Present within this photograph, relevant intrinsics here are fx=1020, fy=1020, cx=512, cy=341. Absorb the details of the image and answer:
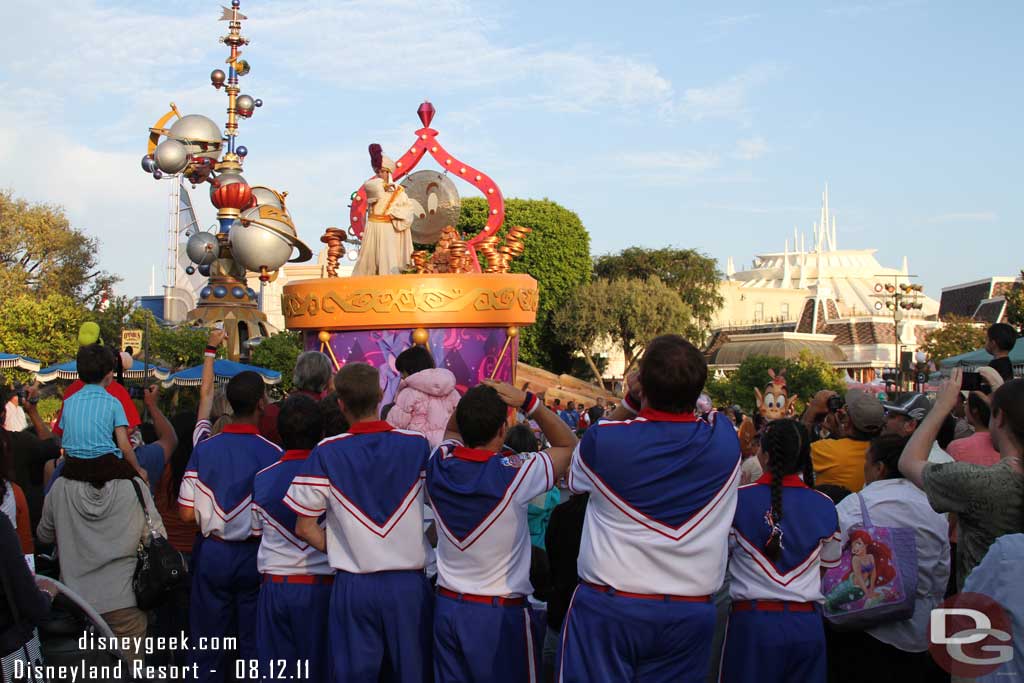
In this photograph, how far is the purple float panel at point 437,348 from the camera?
36.3 feet

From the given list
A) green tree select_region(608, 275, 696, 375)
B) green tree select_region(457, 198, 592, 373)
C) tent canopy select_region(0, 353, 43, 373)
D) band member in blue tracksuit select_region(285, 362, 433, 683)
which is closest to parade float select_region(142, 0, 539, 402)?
band member in blue tracksuit select_region(285, 362, 433, 683)

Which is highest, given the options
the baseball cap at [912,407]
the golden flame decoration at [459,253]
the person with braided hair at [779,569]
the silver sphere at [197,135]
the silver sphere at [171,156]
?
the silver sphere at [197,135]

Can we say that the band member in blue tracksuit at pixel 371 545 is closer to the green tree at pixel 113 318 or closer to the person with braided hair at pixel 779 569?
the person with braided hair at pixel 779 569

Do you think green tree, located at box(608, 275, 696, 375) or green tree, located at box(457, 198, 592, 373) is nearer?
green tree, located at box(457, 198, 592, 373)

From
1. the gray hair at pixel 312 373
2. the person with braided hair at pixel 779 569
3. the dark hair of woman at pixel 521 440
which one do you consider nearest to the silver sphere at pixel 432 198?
the gray hair at pixel 312 373

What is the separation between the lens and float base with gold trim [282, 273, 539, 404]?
11.0 metres

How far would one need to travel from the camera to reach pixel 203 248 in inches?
780

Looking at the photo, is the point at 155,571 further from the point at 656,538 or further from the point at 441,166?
the point at 441,166

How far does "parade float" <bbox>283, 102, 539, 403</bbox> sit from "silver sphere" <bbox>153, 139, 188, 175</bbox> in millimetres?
9277

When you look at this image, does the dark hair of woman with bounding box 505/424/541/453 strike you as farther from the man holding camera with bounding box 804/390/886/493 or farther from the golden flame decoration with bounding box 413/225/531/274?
the golden flame decoration with bounding box 413/225/531/274

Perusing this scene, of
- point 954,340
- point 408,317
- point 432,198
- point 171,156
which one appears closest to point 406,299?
point 408,317

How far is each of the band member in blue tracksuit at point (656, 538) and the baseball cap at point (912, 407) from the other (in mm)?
1913

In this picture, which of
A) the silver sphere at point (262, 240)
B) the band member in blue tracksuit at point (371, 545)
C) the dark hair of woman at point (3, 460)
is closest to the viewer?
the dark hair of woman at point (3, 460)

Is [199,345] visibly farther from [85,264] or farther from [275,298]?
[275,298]
